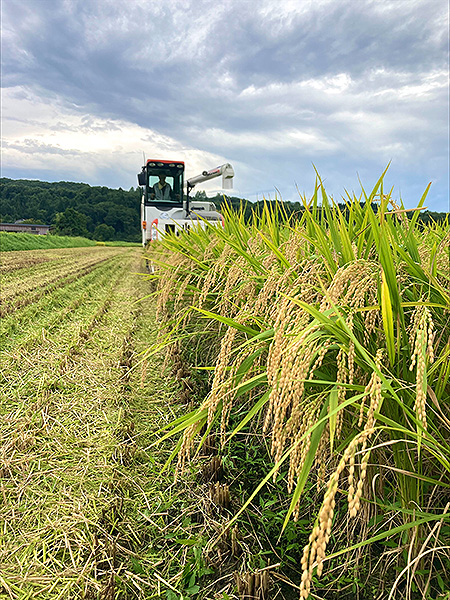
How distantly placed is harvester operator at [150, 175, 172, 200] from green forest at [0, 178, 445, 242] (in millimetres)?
44434

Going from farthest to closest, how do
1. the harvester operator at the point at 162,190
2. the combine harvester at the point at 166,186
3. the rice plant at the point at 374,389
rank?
the harvester operator at the point at 162,190 < the combine harvester at the point at 166,186 < the rice plant at the point at 374,389

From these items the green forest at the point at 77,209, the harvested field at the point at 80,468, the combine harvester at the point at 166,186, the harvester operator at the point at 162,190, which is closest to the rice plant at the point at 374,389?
the harvested field at the point at 80,468

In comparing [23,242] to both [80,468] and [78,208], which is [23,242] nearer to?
[80,468]

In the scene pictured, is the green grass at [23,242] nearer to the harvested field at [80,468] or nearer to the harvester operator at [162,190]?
the harvester operator at [162,190]

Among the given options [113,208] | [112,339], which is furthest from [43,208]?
[112,339]

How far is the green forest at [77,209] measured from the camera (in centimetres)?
6094

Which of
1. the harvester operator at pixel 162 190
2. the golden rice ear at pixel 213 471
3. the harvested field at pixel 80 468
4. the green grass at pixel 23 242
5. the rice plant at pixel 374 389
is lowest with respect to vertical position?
the green grass at pixel 23 242

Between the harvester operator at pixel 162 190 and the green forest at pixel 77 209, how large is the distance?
4443cm

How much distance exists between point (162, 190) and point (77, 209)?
57.5 meters

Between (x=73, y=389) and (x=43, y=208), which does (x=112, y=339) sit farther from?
(x=43, y=208)

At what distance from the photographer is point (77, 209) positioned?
216ft

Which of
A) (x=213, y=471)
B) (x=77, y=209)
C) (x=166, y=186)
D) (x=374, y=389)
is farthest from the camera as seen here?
(x=77, y=209)

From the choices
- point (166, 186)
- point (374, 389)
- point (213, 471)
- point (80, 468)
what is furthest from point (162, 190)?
point (374, 389)

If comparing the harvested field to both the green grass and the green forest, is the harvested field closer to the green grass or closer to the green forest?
the green grass
